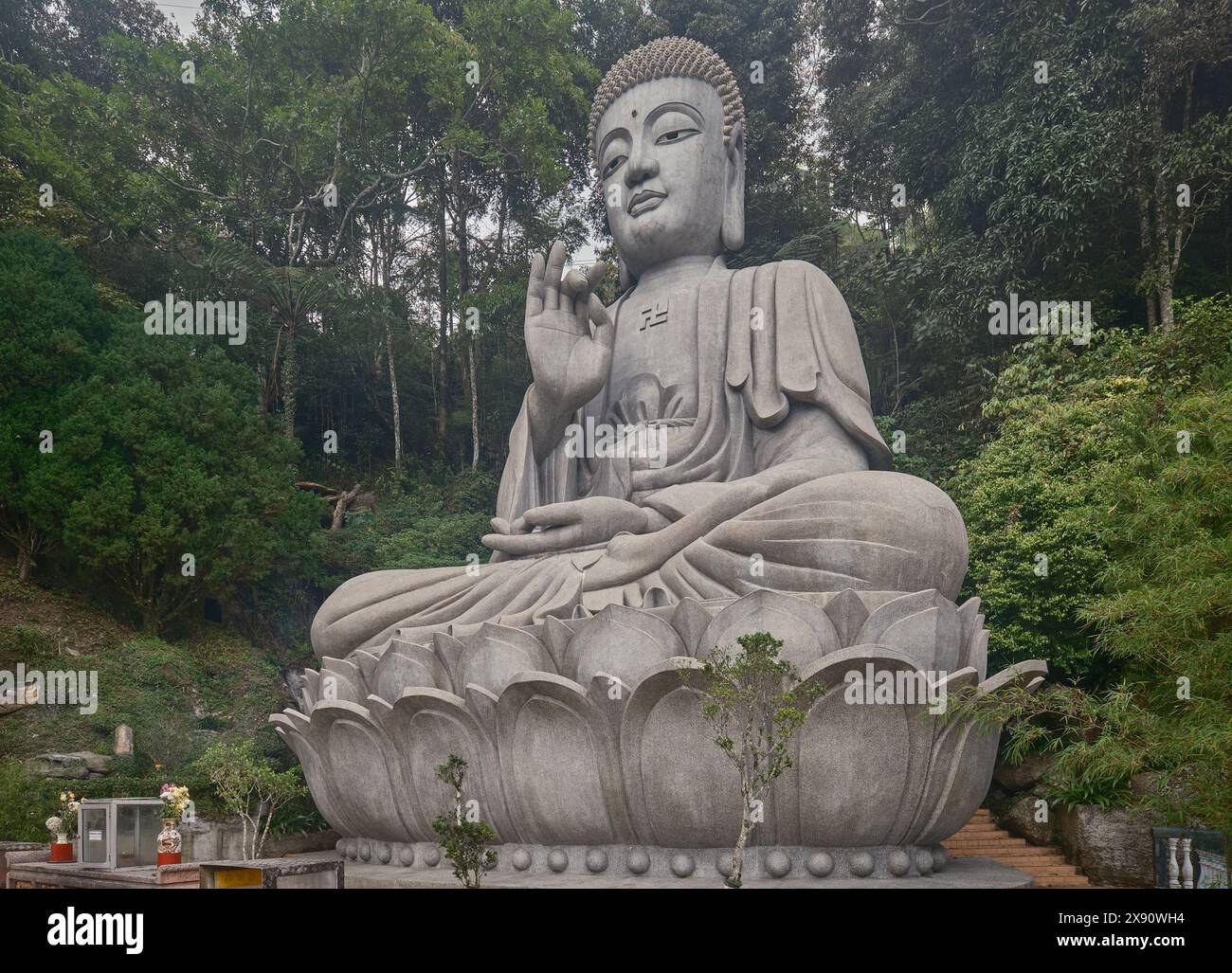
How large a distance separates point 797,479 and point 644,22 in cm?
1168

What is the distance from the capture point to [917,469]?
12.3 metres

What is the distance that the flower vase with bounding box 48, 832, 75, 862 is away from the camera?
24.7ft

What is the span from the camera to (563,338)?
263 inches

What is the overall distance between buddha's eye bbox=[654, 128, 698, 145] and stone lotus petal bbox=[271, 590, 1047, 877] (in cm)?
352

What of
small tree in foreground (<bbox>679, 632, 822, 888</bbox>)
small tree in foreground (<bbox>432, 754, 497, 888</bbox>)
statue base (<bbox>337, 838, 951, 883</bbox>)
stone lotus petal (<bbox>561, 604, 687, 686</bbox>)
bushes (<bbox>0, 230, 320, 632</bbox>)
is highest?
bushes (<bbox>0, 230, 320, 632</bbox>)

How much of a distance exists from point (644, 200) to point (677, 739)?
386 cm

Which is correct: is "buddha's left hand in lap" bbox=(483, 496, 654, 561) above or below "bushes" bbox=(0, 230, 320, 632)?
below

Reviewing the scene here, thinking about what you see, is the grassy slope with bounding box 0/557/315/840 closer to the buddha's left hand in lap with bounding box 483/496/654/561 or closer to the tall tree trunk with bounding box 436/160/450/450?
the tall tree trunk with bounding box 436/160/450/450

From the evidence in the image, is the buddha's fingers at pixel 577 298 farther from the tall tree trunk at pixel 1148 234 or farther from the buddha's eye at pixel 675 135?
the tall tree trunk at pixel 1148 234

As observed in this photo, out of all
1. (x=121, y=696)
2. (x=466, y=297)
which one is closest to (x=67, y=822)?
(x=121, y=696)

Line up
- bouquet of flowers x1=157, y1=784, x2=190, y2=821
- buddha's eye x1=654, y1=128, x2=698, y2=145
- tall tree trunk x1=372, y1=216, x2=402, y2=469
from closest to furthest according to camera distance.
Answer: bouquet of flowers x1=157, y1=784, x2=190, y2=821, buddha's eye x1=654, y1=128, x2=698, y2=145, tall tree trunk x1=372, y1=216, x2=402, y2=469

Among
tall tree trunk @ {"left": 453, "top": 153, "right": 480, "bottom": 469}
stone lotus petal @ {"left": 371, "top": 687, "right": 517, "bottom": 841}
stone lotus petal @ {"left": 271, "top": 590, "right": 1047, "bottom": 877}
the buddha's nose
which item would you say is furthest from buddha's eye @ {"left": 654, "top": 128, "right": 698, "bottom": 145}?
tall tree trunk @ {"left": 453, "top": 153, "right": 480, "bottom": 469}
